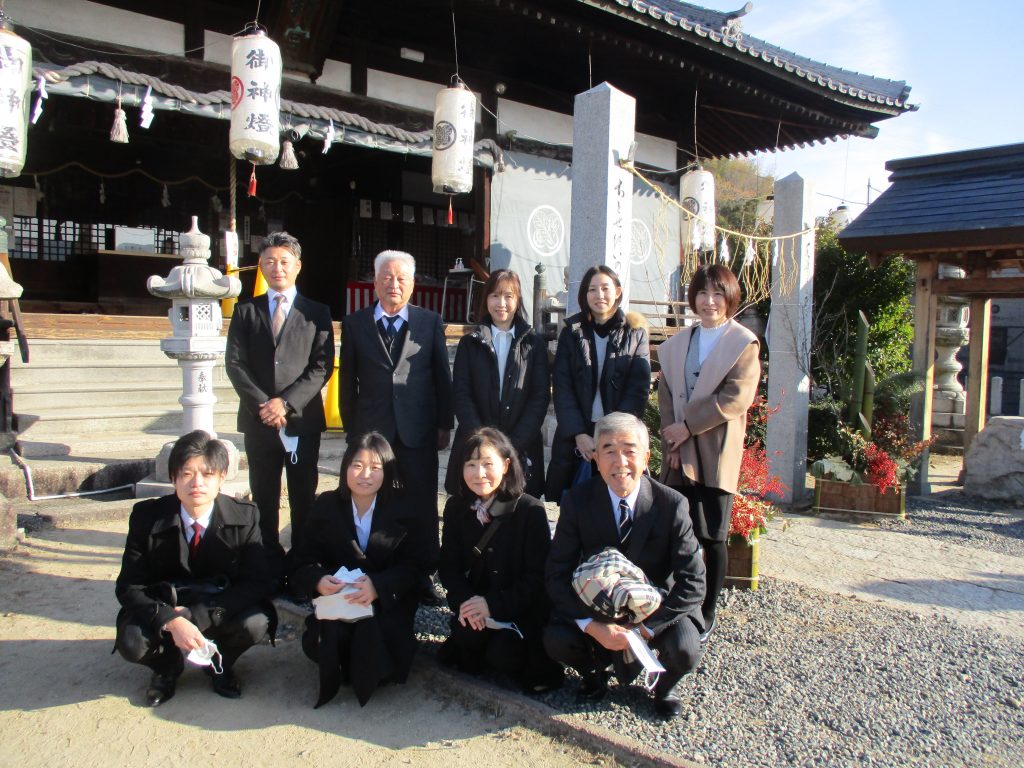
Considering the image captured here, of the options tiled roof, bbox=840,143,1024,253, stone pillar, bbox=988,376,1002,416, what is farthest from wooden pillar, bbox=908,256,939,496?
stone pillar, bbox=988,376,1002,416

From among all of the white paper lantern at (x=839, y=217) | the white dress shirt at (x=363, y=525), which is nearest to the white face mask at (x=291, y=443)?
the white dress shirt at (x=363, y=525)

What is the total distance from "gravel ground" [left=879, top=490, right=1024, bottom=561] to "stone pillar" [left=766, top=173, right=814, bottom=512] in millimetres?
923

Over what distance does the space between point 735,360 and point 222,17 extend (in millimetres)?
7965

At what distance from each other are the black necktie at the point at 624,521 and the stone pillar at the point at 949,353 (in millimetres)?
6449

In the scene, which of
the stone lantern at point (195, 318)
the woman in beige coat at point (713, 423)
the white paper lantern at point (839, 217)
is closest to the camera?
the woman in beige coat at point (713, 423)

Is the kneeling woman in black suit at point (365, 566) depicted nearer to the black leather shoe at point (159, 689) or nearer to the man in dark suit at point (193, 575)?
the man in dark suit at point (193, 575)

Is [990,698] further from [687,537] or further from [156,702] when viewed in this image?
[156,702]

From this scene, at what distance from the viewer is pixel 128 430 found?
24.4 ft

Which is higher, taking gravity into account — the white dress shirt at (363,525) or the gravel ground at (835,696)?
the white dress shirt at (363,525)

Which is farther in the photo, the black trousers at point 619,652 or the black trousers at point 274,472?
the black trousers at point 274,472

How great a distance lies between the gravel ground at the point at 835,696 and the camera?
2547mm

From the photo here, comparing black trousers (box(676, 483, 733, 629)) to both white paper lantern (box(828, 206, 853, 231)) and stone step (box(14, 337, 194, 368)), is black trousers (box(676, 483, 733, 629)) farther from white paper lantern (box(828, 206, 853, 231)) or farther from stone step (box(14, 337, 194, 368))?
white paper lantern (box(828, 206, 853, 231))

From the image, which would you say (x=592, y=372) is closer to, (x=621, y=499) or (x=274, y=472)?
(x=621, y=499)

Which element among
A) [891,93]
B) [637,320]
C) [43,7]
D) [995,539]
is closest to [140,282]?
[43,7]
